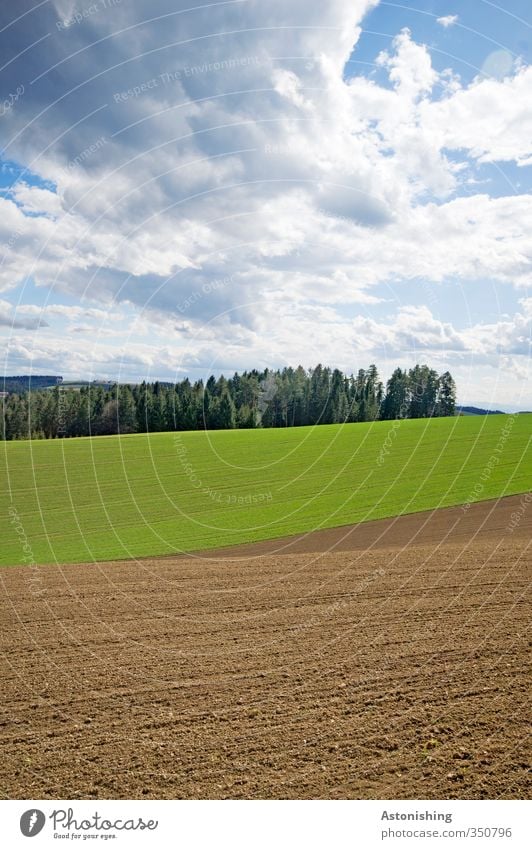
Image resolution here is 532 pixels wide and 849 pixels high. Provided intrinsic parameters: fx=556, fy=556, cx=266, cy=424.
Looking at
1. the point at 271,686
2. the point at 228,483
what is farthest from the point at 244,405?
the point at 271,686

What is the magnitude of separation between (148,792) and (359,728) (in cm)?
354

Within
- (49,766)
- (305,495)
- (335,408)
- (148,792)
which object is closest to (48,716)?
(49,766)

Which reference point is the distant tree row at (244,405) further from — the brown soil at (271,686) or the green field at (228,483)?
the brown soil at (271,686)

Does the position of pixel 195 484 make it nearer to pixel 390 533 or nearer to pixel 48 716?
pixel 390 533

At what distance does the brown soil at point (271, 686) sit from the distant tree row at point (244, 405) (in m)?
46.5

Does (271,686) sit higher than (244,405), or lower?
lower

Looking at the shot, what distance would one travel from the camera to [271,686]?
35.9 feet

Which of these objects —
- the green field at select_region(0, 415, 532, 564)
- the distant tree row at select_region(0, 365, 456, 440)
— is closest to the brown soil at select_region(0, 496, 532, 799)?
the green field at select_region(0, 415, 532, 564)

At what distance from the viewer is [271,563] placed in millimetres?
22719

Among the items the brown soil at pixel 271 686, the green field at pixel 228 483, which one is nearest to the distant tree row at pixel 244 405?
the green field at pixel 228 483

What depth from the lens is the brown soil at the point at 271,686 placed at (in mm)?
8297

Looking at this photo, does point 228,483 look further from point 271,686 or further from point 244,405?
point 271,686

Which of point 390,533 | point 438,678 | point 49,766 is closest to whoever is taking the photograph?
point 49,766

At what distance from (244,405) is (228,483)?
29.3m
